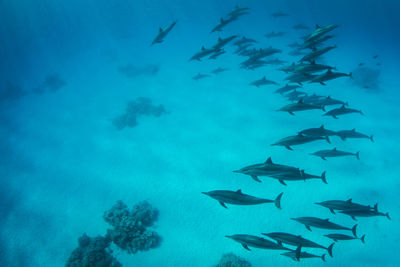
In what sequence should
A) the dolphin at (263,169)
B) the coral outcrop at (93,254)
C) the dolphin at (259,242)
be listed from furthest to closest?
the coral outcrop at (93,254) → the dolphin at (263,169) → the dolphin at (259,242)

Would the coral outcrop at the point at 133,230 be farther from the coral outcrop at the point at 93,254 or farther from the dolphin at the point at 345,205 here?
the dolphin at the point at 345,205

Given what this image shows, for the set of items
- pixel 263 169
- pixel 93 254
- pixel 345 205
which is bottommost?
pixel 345 205

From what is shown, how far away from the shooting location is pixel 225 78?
20234 millimetres

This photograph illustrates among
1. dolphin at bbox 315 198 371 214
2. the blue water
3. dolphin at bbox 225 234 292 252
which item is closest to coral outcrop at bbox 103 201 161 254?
the blue water

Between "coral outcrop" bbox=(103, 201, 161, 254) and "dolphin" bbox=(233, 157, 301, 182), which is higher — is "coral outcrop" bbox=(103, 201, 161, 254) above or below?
above

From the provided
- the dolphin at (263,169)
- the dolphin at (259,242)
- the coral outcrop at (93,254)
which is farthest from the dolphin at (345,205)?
the coral outcrop at (93,254)

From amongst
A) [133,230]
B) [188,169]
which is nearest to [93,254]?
[133,230]

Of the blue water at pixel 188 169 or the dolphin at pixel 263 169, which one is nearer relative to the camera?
the dolphin at pixel 263 169

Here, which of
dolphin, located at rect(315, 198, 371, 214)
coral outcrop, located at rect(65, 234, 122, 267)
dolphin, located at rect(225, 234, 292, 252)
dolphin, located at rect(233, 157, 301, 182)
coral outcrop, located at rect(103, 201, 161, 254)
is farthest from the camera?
coral outcrop, located at rect(103, 201, 161, 254)

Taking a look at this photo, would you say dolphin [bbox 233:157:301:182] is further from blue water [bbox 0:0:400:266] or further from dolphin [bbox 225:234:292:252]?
blue water [bbox 0:0:400:266]

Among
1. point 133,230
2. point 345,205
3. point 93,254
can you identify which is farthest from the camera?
point 133,230

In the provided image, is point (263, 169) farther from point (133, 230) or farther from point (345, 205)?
point (133, 230)

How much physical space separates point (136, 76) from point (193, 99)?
10.4 m

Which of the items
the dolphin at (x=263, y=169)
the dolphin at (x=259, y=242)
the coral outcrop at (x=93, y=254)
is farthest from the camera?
the coral outcrop at (x=93, y=254)
